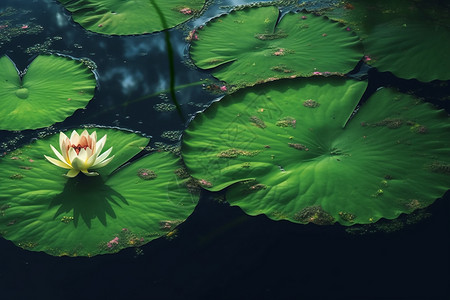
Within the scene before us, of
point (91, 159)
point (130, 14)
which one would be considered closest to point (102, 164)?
point (91, 159)

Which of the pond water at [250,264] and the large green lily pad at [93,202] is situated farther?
the large green lily pad at [93,202]

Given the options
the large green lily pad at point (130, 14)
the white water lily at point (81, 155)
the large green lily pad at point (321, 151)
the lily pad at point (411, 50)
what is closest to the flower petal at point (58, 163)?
the white water lily at point (81, 155)

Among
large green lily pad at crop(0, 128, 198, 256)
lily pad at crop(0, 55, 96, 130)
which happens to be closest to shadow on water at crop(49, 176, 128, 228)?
large green lily pad at crop(0, 128, 198, 256)

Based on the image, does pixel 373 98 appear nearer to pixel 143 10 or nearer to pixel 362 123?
pixel 362 123

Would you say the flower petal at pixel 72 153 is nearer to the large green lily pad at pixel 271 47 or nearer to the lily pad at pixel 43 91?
the lily pad at pixel 43 91

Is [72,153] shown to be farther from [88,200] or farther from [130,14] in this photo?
[130,14]

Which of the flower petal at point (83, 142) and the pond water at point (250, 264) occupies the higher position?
the flower petal at point (83, 142)

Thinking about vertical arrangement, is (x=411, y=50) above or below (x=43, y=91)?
below
